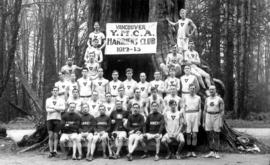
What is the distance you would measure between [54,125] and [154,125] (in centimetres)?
258

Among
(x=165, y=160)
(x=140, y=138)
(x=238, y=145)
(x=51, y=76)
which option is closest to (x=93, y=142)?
(x=140, y=138)

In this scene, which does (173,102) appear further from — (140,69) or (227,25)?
(227,25)

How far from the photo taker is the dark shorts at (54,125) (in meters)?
10.6

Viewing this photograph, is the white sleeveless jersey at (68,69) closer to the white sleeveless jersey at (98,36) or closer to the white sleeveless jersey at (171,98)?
the white sleeveless jersey at (98,36)

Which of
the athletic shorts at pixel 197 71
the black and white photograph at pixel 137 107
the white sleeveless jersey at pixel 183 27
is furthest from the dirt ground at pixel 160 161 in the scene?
the white sleeveless jersey at pixel 183 27

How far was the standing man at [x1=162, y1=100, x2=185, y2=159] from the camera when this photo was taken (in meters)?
9.94

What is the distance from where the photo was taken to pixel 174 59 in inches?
456

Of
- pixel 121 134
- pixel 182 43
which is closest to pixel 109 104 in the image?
pixel 121 134

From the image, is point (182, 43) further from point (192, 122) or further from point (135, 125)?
point (135, 125)

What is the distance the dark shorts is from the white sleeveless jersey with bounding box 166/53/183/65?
3473 millimetres

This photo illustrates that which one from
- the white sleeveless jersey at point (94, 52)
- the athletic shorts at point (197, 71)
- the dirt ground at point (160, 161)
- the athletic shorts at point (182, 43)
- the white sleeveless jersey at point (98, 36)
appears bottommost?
the dirt ground at point (160, 161)

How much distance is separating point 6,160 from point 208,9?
59.5 feet

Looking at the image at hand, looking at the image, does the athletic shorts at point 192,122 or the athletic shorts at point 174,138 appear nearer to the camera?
the athletic shorts at point 174,138

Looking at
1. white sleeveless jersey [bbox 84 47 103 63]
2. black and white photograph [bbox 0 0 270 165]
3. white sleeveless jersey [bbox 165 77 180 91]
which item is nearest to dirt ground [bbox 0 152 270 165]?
black and white photograph [bbox 0 0 270 165]
